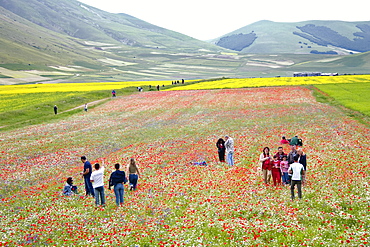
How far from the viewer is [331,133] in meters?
37.3

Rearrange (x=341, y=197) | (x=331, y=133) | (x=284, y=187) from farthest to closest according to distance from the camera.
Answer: (x=331, y=133) < (x=284, y=187) < (x=341, y=197)

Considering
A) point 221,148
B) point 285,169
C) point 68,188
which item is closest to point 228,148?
point 221,148

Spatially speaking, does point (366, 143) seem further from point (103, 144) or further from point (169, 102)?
point (169, 102)

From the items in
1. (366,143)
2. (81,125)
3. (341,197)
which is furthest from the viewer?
A: (81,125)

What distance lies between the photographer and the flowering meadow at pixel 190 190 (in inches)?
617

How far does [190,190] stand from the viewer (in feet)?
71.9

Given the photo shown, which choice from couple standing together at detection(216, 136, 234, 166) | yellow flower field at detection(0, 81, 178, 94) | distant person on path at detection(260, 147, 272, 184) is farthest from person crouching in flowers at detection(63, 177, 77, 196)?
yellow flower field at detection(0, 81, 178, 94)

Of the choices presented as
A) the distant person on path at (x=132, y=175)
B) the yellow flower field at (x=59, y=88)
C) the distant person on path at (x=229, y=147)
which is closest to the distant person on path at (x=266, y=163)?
the distant person on path at (x=229, y=147)

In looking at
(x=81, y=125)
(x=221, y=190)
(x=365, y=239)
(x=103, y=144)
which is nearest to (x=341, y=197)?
(x=365, y=239)

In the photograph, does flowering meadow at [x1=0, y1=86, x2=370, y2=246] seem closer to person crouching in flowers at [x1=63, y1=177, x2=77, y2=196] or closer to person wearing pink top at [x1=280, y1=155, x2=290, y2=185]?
person crouching in flowers at [x1=63, y1=177, x2=77, y2=196]

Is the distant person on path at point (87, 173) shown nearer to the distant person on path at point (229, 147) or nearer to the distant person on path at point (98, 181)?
the distant person on path at point (98, 181)

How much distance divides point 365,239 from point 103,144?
30.2m

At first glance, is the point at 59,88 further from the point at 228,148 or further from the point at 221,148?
the point at 228,148

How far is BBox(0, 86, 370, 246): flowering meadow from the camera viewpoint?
15664mm
